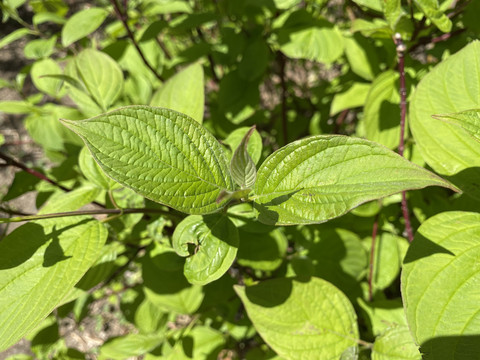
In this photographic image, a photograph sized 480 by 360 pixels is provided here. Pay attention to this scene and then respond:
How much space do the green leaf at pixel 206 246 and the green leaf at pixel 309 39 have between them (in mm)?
881

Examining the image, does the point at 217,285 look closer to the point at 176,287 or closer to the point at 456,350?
the point at 176,287

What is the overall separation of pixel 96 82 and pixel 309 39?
2.74ft

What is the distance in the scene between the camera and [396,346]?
0.95 m

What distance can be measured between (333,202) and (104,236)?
0.54 metres

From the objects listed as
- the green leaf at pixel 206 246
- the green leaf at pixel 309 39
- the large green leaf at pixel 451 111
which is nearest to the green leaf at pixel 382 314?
the large green leaf at pixel 451 111

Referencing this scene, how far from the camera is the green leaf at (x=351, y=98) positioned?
4.75 ft

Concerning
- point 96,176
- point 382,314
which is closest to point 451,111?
point 382,314

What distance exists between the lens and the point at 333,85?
6.14ft

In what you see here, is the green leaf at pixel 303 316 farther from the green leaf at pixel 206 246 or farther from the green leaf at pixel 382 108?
the green leaf at pixel 382 108

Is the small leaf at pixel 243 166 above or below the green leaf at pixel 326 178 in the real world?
above

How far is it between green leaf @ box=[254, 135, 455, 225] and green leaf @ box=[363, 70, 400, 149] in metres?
0.65

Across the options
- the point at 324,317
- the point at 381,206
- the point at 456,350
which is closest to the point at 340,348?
the point at 324,317

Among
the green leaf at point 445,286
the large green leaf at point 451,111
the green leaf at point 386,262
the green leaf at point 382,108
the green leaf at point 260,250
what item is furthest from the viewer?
the green leaf at point 386,262

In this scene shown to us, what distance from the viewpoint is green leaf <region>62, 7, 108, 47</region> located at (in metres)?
1.44
